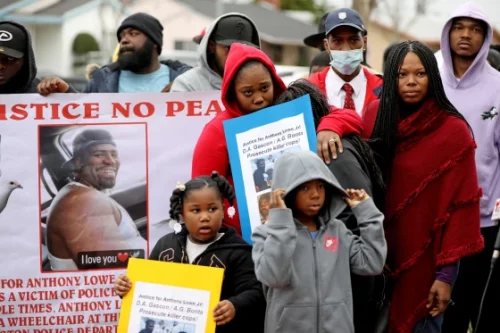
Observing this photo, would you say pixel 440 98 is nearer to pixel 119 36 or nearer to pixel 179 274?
pixel 179 274

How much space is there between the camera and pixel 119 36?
7531mm

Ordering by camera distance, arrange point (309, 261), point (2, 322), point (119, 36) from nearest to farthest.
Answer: point (309, 261), point (2, 322), point (119, 36)

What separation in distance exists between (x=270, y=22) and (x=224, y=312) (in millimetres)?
52036

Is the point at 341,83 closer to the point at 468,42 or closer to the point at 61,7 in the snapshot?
the point at 468,42

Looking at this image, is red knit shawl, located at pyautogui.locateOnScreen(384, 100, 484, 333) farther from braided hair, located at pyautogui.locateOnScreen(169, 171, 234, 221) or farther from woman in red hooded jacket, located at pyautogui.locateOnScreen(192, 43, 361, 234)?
braided hair, located at pyautogui.locateOnScreen(169, 171, 234, 221)

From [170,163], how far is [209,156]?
1.13m

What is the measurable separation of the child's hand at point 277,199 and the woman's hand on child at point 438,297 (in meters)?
0.97

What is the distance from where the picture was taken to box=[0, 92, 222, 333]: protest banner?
571cm

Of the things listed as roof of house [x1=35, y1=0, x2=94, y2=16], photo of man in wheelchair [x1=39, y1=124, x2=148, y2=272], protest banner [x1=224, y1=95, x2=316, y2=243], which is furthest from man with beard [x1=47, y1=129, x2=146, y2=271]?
roof of house [x1=35, y1=0, x2=94, y2=16]

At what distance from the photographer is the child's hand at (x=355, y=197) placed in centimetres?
437

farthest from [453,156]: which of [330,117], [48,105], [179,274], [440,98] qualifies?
[48,105]

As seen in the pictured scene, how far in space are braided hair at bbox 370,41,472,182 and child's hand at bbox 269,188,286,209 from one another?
26.3 inches

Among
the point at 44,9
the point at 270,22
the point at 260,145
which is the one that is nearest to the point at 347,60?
the point at 260,145

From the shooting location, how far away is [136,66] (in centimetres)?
725
